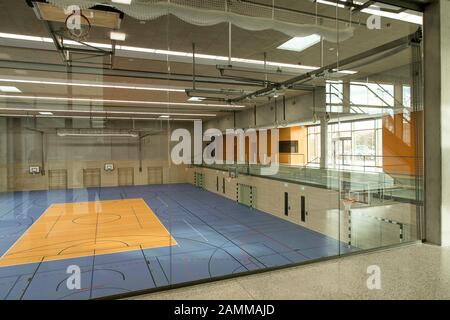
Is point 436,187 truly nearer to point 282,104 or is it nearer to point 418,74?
point 418,74

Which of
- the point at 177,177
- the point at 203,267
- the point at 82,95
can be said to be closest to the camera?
the point at 203,267

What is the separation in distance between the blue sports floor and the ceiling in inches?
135

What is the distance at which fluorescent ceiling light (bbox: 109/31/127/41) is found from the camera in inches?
216

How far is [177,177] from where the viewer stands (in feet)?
69.5

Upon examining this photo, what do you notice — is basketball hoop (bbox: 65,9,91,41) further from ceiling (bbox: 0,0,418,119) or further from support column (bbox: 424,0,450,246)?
support column (bbox: 424,0,450,246)

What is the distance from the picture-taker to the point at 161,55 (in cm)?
677

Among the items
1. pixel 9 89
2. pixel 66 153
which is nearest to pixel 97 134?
pixel 66 153

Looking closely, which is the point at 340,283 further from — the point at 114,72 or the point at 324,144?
the point at 324,144

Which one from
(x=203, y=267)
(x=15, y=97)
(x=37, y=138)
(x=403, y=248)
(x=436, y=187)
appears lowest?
(x=203, y=267)

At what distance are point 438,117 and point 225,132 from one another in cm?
1421

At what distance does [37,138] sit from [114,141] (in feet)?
15.0

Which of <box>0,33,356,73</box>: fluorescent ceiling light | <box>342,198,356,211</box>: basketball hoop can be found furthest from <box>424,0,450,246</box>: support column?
<box>0,33,356,73</box>: fluorescent ceiling light

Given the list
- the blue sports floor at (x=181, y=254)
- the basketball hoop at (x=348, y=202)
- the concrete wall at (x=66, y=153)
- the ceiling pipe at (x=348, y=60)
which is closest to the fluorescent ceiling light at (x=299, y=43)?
the ceiling pipe at (x=348, y=60)
